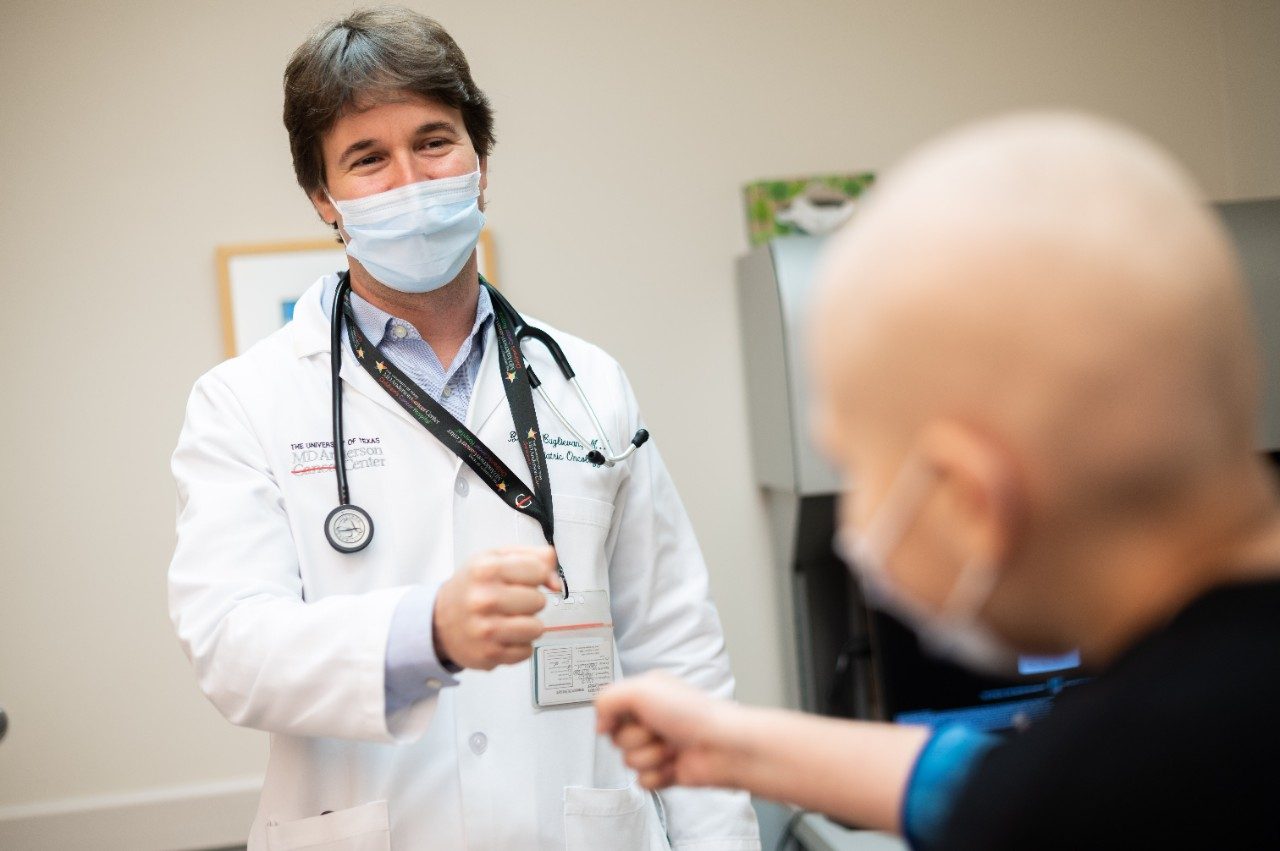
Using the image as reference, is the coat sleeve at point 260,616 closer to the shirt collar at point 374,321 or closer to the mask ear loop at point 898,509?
the shirt collar at point 374,321

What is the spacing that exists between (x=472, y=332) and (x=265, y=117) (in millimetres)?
1217

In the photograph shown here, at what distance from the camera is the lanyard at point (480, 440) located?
142 cm

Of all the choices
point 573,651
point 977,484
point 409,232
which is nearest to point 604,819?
point 573,651

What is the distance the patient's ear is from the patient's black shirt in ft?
0.27

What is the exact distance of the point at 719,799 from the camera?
1522mm

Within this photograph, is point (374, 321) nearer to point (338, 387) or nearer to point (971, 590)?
point (338, 387)

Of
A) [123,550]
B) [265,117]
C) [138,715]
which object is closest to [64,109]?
[265,117]

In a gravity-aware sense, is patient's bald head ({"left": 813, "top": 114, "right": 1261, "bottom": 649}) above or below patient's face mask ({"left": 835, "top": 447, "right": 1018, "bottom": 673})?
above

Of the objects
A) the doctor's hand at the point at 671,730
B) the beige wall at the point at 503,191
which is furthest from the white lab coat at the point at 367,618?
the beige wall at the point at 503,191

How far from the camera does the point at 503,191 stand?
2.55 meters

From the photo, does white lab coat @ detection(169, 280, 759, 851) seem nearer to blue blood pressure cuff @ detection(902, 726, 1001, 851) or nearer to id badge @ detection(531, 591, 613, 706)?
id badge @ detection(531, 591, 613, 706)

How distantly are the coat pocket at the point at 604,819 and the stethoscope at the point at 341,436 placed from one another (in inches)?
16.6

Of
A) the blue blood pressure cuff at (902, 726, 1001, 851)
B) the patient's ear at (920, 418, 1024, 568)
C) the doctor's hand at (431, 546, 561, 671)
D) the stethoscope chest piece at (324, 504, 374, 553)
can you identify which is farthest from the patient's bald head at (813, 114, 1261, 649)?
the stethoscope chest piece at (324, 504, 374, 553)

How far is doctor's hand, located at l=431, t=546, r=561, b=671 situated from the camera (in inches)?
39.9
